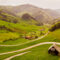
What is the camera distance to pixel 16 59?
46.5 m

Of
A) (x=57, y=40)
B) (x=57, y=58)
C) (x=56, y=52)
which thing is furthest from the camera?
(x=57, y=40)

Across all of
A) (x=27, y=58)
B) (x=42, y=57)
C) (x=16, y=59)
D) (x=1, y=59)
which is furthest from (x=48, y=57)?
(x=1, y=59)

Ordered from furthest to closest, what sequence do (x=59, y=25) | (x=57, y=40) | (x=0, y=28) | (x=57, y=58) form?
(x=0, y=28) → (x=59, y=25) → (x=57, y=40) → (x=57, y=58)

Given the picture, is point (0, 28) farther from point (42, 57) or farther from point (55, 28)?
point (42, 57)

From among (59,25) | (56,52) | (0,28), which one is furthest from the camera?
(0,28)

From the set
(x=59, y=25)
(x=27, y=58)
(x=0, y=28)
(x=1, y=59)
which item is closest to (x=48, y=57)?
(x=27, y=58)

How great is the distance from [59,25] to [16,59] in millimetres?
61636

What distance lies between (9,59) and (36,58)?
10401 mm

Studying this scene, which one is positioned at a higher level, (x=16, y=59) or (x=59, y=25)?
(x=59, y=25)

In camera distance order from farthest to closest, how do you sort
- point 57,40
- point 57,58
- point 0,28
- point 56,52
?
point 0,28
point 57,40
point 56,52
point 57,58

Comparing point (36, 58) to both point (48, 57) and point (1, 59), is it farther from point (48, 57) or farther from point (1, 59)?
point (1, 59)

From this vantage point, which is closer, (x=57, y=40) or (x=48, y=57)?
(x=48, y=57)

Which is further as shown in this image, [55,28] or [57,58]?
[55,28]

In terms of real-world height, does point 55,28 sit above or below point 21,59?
above
